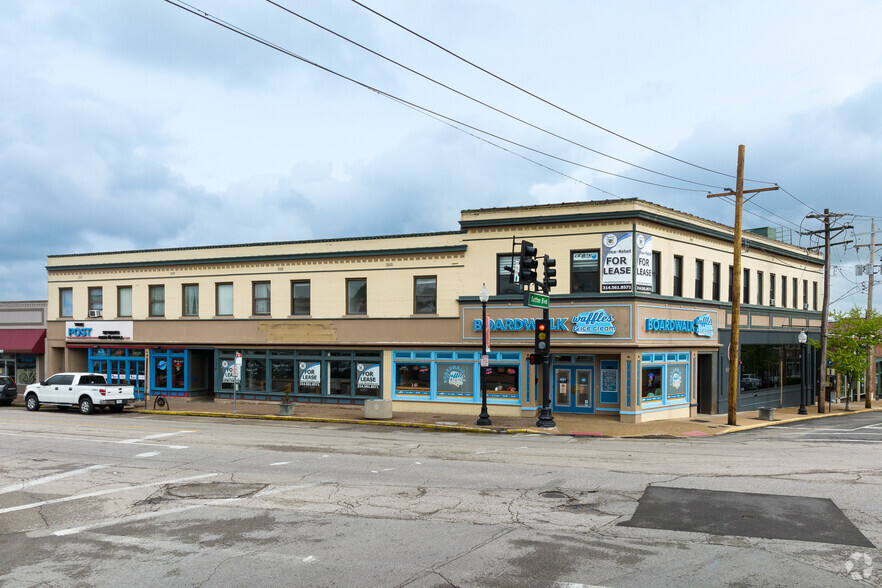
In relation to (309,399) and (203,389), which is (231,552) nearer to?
(309,399)

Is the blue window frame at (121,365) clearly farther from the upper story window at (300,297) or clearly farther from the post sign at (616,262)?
the post sign at (616,262)

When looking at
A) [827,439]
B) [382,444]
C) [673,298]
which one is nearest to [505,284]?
[673,298]

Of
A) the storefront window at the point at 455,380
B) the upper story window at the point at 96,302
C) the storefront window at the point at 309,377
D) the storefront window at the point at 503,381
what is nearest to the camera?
the storefront window at the point at 503,381

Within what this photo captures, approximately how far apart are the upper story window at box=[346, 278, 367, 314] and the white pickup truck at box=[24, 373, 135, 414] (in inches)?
416

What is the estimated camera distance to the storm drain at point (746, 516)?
33.5 ft

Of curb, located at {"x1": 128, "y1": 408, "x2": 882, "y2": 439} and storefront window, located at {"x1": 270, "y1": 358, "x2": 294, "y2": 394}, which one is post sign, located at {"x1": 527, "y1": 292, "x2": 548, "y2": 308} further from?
storefront window, located at {"x1": 270, "y1": 358, "x2": 294, "y2": 394}

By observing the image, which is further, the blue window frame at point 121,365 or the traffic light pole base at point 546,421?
the blue window frame at point 121,365

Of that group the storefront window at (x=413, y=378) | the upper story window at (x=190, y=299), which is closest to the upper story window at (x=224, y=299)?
the upper story window at (x=190, y=299)

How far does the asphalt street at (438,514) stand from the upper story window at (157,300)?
1617 cm

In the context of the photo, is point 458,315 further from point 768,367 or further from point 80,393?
point 768,367

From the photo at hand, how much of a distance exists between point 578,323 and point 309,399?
1343cm

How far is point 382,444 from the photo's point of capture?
20.1 m

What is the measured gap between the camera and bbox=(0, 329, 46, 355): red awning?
38.7 meters

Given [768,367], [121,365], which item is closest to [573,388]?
[768,367]
